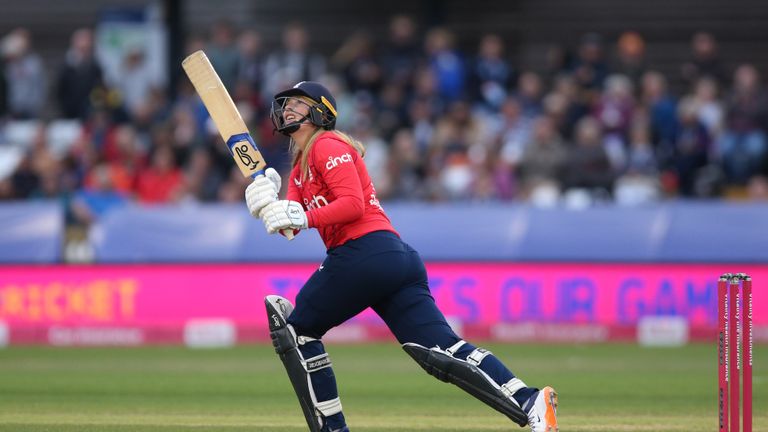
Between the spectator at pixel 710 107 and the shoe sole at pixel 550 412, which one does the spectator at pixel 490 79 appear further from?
the shoe sole at pixel 550 412

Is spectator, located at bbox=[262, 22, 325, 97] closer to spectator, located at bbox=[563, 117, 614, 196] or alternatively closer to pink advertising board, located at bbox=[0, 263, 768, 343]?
pink advertising board, located at bbox=[0, 263, 768, 343]

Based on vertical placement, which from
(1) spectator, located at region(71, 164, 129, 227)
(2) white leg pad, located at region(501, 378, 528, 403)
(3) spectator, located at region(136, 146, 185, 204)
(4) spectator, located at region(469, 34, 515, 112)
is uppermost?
(4) spectator, located at region(469, 34, 515, 112)

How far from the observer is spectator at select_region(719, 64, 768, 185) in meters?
17.4

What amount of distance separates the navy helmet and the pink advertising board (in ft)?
28.3

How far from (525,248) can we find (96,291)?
5.24 m

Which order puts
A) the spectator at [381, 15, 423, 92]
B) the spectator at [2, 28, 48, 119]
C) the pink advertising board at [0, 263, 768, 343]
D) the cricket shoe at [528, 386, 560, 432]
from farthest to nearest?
1. the spectator at [2, 28, 48, 119]
2. the spectator at [381, 15, 423, 92]
3. the pink advertising board at [0, 263, 768, 343]
4. the cricket shoe at [528, 386, 560, 432]

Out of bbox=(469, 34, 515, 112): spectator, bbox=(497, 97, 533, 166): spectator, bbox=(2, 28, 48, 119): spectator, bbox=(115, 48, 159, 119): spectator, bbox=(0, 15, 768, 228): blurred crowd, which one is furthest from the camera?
→ bbox=(2, 28, 48, 119): spectator

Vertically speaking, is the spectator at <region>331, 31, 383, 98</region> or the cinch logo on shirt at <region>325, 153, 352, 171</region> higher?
the spectator at <region>331, 31, 383, 98</region>

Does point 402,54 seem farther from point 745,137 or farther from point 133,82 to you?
point 745,137

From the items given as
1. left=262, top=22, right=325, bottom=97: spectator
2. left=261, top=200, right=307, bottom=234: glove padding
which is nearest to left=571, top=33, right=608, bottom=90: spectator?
left=262, top=22, right=325, bottom=97: spectator

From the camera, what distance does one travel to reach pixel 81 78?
66.7ft

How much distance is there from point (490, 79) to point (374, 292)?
41.2 ft

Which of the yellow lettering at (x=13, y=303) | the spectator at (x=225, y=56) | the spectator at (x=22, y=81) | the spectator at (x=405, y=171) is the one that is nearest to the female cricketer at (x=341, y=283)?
the yellow lettering at (x=13, y=303)

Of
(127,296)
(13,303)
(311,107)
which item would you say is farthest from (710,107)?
(311,107)
